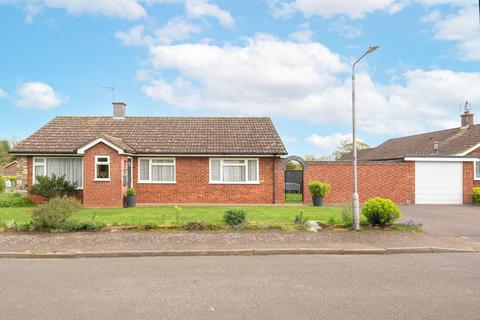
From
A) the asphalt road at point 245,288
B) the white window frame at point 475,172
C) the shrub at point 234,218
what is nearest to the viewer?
the asphalt road at point 245,288

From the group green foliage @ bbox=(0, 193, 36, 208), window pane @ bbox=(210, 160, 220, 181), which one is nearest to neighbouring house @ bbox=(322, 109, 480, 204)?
window pane @ bbox=(210, 160, 220, 181)

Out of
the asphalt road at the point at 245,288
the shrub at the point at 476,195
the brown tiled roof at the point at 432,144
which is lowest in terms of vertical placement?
the asphalt road at the point at 245,288

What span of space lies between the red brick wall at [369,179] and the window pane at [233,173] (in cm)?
343

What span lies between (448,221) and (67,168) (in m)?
17.6

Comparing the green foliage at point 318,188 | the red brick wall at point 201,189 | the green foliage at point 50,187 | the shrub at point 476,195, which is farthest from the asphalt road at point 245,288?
the shrub at point 476,195

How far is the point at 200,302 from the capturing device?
5.47m

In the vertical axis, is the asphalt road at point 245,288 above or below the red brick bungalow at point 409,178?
below

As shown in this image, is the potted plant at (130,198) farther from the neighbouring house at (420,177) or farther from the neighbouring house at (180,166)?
the neighbouring house at (420,177)

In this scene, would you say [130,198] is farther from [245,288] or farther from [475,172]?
[475,172]

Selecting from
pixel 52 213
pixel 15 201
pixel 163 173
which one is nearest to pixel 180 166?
pixel 163 173

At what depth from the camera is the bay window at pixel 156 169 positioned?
20.1m

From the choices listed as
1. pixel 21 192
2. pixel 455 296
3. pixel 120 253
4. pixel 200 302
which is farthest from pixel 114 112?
pixel 455 296

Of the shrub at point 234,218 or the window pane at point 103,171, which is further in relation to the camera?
the window pane at point 103,171

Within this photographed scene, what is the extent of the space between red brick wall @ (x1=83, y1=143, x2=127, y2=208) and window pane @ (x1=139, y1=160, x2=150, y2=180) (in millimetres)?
2146
